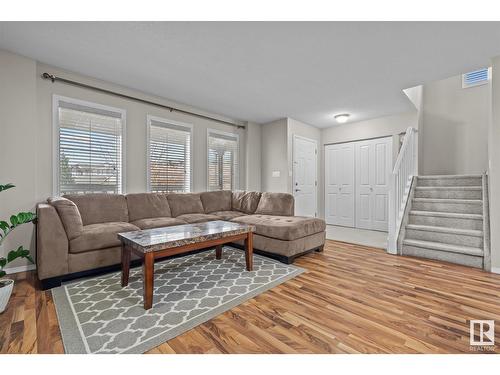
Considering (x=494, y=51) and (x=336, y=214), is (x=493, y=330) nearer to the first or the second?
(x=494, y=51)

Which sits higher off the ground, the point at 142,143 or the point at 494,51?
the point at 494,51

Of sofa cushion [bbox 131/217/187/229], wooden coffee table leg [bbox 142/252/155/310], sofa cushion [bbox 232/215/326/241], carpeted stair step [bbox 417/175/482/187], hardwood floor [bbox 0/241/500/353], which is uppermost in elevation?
carpeted stair step [bbox 417/175/482/187]

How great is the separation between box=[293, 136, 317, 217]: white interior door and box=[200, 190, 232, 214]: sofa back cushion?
1655mm

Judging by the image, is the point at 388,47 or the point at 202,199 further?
the point at 202,199

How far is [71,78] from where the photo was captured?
3.19m

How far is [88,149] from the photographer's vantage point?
3381mm

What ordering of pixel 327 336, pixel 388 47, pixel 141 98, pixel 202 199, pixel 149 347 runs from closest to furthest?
pixel 149 347 → pixel 327 336 → pixel 388 47 → pixel 141 98 → pixel 202 199

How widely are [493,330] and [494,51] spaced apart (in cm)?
282

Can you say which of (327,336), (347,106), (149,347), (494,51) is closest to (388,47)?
(494,51)

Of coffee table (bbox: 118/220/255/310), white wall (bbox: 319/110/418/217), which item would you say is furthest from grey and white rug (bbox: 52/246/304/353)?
white wall (bbox: 319/110/418/217)

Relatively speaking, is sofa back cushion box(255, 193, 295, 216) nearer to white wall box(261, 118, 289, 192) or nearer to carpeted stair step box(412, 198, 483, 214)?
white wall box(261, 118, 289, 192)

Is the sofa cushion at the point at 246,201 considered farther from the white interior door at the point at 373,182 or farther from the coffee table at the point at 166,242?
the white interior door at the point at 373,182

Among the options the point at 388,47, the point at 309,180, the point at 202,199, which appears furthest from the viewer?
the point at 309,180

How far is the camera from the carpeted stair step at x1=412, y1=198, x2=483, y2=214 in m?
3.54
